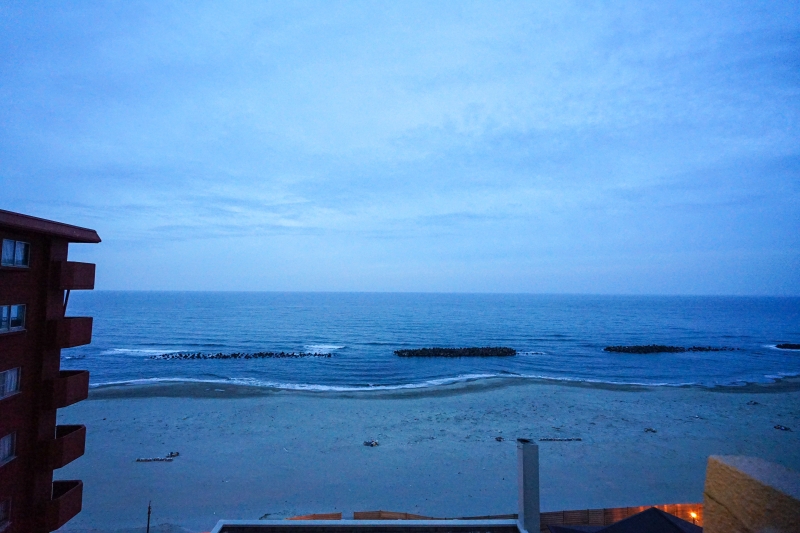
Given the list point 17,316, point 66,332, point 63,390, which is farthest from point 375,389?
point 17,316

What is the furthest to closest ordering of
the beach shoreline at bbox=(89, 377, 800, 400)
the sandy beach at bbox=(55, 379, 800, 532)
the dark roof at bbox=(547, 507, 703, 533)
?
the beach shoreline at bbox=(89, 377, 800, 400) < the sandy beach at bbox=(55, 379, 800, 532) < the dark roof at bbox=(547, 507, 703, 533)

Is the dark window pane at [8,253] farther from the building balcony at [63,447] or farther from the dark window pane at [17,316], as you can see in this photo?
the building balcony at [63,447]

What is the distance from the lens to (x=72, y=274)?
1268cm

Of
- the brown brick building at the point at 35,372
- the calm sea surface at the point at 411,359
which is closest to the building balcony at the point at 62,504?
the brown brick building at the point at 35,372

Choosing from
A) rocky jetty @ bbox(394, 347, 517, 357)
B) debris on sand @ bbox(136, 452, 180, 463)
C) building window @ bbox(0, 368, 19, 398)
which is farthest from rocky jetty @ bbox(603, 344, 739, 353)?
building window @ bbox(0, 368, 19, 398)

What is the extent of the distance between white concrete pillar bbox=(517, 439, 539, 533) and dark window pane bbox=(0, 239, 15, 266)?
13303 millimetres

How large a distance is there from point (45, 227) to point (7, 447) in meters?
5.66

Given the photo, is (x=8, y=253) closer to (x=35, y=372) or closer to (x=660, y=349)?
(x=35, y=372)

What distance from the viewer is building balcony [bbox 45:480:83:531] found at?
12.2m

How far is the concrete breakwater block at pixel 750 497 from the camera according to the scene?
4.16 feet

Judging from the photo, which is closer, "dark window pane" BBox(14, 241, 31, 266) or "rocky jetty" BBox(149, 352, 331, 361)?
"dark window pane" BBox(14, 241, 31, 266)

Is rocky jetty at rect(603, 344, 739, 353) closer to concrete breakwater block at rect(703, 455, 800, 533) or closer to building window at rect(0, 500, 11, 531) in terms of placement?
building window at rect(0, 500, 11, 531)

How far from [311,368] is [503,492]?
1396 inches

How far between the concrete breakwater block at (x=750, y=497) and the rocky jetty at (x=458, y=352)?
6089 cm
